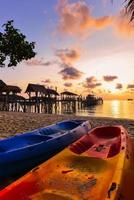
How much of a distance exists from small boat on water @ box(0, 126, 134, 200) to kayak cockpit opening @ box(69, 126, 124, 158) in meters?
0.55

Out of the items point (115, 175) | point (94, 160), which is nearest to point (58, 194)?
point (115, 175)

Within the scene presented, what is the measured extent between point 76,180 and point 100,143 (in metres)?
3.56

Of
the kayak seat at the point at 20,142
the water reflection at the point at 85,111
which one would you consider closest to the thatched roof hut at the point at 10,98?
the water reflection at the point at 85,111

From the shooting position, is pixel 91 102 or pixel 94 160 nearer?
pixel 94 160

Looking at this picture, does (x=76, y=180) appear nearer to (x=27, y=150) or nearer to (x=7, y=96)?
(x=27, y=150)

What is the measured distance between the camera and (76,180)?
189 inches

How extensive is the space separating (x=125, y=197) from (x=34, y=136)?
468cm

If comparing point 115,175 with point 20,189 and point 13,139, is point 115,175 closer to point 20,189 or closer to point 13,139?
point 20,189

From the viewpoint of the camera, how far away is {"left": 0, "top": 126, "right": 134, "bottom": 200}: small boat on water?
408 cm

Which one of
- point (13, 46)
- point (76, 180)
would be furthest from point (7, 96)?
point (76, 180)

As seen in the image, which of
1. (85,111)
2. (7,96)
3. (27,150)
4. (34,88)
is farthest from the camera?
(85,111)

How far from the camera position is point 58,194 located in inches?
165

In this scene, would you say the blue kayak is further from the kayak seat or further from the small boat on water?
the small boat on water

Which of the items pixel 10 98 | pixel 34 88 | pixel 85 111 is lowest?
pixel 85 111
